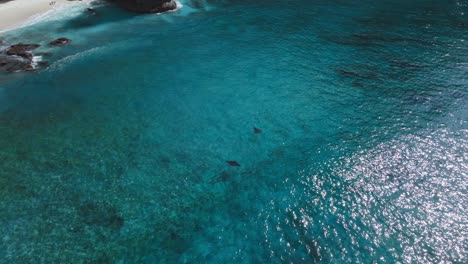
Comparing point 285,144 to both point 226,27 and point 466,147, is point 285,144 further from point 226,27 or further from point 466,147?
point 226,27

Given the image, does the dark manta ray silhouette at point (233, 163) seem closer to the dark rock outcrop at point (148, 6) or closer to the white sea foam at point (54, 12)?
the dark rock outcrop at point (148, 6)

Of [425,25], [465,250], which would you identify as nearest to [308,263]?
[465,250]

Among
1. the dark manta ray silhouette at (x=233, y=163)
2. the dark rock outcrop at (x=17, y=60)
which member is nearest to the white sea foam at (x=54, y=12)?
the dark rock outcrop at (x=17, y=60)

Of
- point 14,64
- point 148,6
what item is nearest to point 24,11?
point 148,6

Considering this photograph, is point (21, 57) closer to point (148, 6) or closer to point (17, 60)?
point (17, 60)

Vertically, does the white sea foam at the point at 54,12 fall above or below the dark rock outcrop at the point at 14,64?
above

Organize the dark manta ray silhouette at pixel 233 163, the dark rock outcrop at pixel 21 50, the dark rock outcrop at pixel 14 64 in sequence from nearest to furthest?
1. the dark manta ray silhouette at pixel 233 163
2. the dark rock outcrop at pixel 14 64
3. the dark rock outcrop at pixel 21 50
